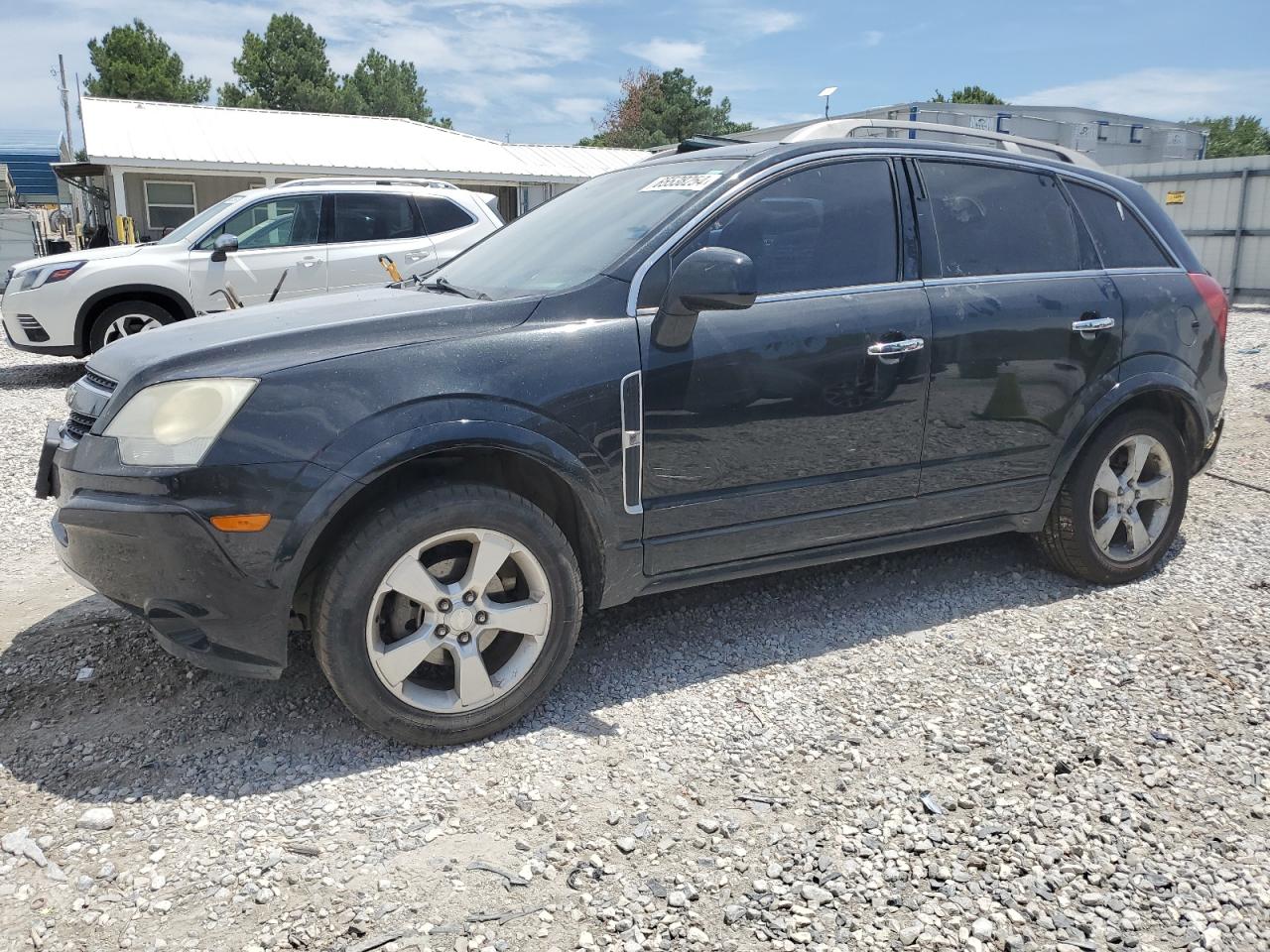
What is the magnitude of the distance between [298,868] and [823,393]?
87.3 inches

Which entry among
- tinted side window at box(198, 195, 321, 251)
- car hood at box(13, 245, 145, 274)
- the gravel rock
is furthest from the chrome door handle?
car hood at box(13, 245, 145, 274)

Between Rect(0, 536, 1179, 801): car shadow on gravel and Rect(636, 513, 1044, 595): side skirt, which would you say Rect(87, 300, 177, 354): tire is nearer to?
Rect(0, 536, 1179, 801): car shadow on gravel

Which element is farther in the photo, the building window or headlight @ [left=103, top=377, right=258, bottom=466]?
the building window

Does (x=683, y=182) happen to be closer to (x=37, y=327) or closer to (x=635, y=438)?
(x=635, y=438)

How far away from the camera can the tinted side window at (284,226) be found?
9.53m

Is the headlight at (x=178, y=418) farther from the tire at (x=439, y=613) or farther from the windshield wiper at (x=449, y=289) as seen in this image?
the windshield wiper at (x=449, y=289)

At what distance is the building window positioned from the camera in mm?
21266

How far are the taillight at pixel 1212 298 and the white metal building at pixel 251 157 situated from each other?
17024 mm

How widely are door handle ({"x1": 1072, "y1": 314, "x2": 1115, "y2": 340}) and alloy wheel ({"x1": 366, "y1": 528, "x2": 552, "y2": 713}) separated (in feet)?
8.04

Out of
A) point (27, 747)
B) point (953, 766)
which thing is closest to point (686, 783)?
point (953, 766)

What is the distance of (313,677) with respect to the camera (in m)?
3.46

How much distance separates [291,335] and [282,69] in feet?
168

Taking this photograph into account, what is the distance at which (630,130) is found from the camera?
57719mm

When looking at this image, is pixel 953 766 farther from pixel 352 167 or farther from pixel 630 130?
pixel 630 130
